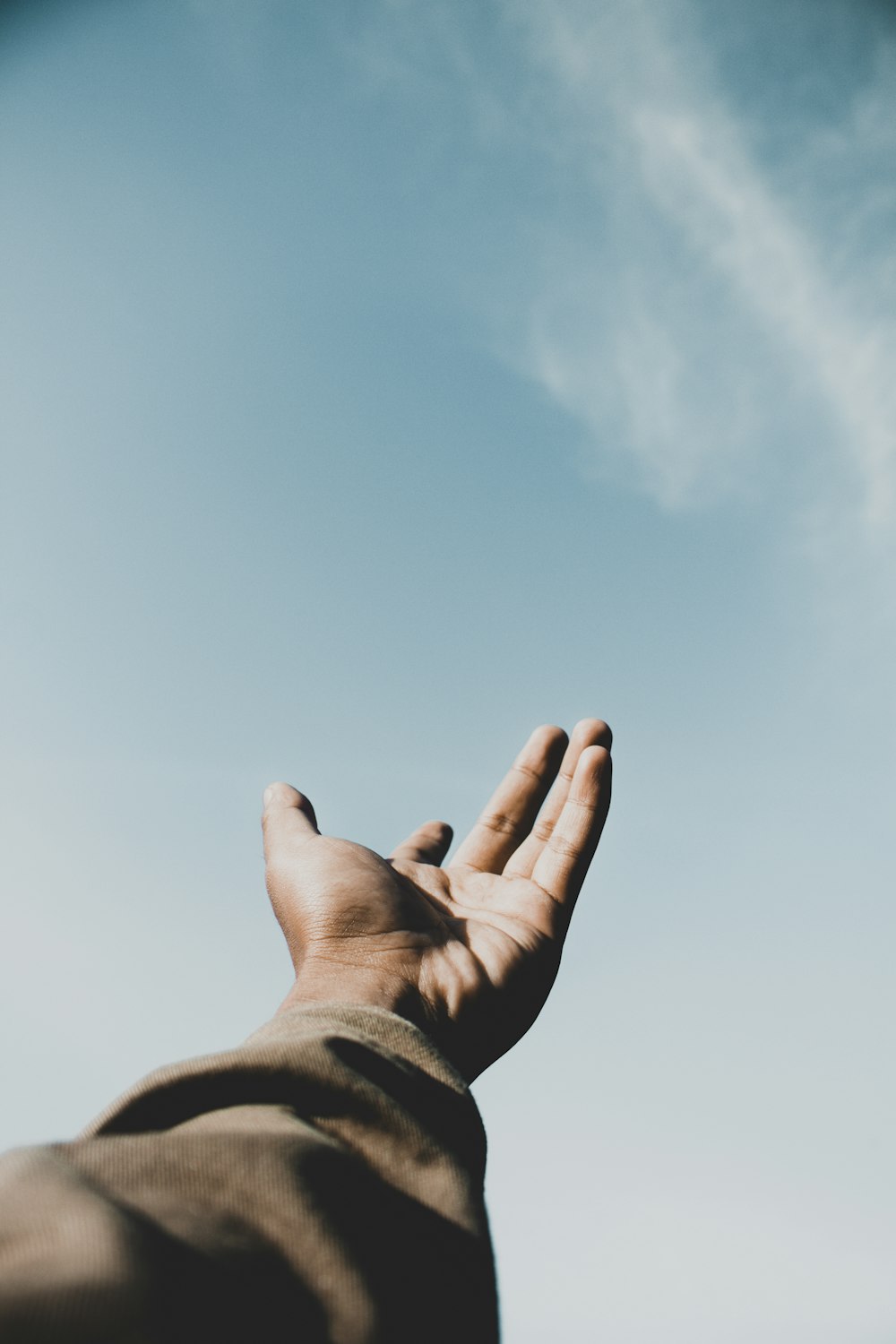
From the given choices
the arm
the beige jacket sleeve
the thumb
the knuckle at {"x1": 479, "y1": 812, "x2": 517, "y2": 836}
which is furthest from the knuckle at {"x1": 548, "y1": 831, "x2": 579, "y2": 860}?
the beige jacket sleeve

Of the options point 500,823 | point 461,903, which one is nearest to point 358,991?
point 461,903

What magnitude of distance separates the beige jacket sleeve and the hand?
3.43 feet

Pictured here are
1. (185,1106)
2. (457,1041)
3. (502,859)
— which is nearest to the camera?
(185,1106)

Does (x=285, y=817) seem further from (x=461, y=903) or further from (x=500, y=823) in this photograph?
(x=500, y=823)

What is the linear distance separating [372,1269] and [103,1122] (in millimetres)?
530

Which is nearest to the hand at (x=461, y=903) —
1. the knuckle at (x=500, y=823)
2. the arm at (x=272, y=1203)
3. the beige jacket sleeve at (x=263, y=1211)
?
the knuckle at (x=500, y=823)

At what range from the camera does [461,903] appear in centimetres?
379

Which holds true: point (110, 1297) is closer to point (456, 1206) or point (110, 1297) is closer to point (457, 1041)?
point (456, 1206)

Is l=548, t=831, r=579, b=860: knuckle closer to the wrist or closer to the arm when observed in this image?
the wrist

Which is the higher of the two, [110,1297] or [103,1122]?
[103,1122]

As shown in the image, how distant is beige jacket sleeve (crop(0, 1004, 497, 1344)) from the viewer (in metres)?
0.92

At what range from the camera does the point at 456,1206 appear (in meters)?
1.41

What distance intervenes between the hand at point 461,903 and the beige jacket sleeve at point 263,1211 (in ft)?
3.43

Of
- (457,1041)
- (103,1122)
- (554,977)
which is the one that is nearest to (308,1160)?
(103,1122)
